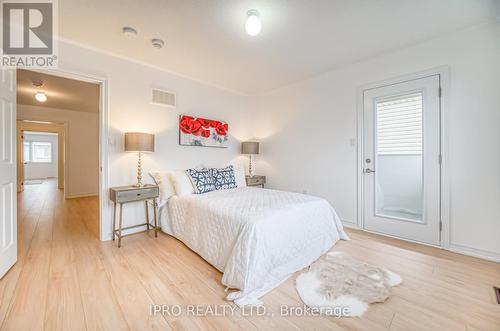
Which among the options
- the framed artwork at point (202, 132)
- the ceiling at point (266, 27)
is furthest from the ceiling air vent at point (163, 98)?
the ceiling at point (266, 27)

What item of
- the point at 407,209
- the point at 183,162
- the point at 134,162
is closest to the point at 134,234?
the point at 134,162

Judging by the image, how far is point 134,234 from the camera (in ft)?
9.69

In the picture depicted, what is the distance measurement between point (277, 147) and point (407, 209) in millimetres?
2316

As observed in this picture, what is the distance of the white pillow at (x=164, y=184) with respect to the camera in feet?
9.68

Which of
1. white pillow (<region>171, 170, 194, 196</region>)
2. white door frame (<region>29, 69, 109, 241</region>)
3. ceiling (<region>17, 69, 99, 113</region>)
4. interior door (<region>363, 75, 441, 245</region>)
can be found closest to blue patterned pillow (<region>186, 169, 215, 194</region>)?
white pillow (<region>171, 170, 194, 196</region>)

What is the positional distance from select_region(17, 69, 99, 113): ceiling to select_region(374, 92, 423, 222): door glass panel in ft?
15.4

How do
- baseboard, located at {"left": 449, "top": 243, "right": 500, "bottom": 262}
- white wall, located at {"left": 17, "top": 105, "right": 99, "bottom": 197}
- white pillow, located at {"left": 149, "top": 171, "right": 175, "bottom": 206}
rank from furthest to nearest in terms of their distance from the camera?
white wall, located at {"left": 17, "top": 105, "right": 99, "bottom": 197} < white pillow, located at {"left": 149, "top": 171, "right": 175, "bottom": 206} < baseboard, located at {"left": 449, "top": 243, "right": 500, "bottom": 262}

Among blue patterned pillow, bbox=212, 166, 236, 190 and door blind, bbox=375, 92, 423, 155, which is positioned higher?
door blind, bbox=375, 92, 423, 155

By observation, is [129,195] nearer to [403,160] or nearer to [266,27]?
[266,27]

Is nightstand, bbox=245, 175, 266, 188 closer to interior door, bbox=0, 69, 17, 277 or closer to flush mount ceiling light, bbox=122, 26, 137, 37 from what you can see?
flush mount ceiling light, bbox=122, 26, 137, 37

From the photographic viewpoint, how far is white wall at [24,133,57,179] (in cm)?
920

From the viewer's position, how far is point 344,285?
1.72 meters

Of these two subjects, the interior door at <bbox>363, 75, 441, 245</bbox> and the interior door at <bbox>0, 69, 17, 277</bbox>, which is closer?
the interior door at <bbox>0, 69, 17, 277</bbox>

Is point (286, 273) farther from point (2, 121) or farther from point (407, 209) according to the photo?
point (2, 121)
